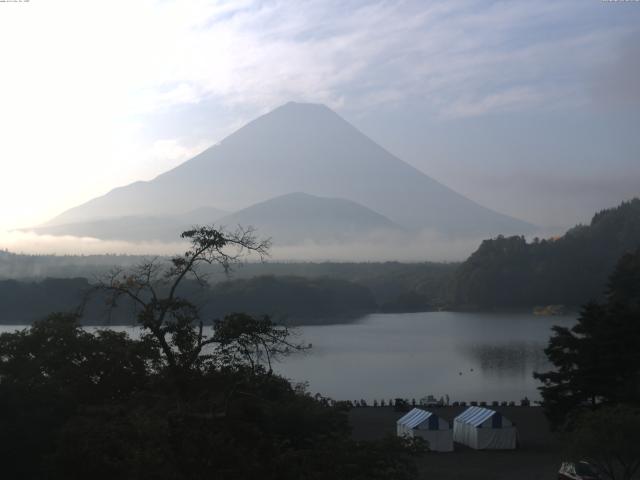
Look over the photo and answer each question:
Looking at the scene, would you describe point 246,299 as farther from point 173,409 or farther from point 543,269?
point 173,409

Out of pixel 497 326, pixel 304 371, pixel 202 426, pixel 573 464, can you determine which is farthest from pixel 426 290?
pixel 202 426

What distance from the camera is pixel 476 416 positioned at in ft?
38.5

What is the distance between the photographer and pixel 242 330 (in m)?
4.69

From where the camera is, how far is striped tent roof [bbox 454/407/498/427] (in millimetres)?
11438

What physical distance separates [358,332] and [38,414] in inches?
1410

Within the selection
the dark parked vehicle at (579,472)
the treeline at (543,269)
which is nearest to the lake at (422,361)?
the dark parked vehicle at (579,472)

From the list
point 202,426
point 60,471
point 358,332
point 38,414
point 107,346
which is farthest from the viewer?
point 358,332

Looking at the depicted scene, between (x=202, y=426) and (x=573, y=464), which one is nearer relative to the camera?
(x=202, y=426)

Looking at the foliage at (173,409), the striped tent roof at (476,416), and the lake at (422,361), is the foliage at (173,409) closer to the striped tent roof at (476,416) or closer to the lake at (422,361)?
the striped tent roof at (476,416)

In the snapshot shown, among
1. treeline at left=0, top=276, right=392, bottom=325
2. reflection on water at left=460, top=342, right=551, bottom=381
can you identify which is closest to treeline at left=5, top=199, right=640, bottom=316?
treeline at left=0, top=276, right=392, bottom=325

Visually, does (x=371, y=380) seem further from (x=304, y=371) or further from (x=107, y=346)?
(x=107, y=346)

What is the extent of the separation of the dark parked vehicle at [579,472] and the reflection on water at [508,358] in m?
14.9

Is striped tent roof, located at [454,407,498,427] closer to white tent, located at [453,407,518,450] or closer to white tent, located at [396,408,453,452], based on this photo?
white tent, located at [453,407,518,450]

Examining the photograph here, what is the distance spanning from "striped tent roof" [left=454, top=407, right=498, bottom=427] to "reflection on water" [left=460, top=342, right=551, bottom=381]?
38.1ft
